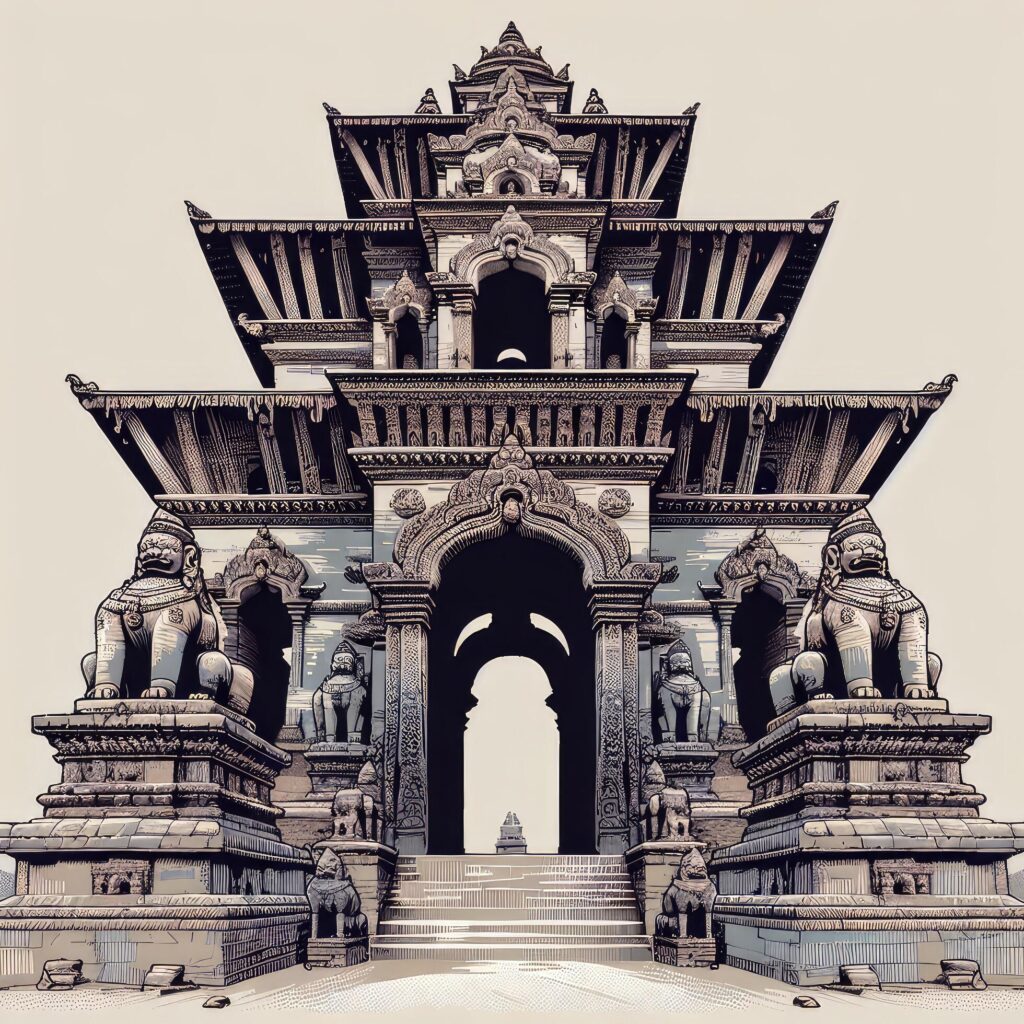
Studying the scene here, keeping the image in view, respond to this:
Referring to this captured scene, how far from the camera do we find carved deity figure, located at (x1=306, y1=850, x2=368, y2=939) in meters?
14.9

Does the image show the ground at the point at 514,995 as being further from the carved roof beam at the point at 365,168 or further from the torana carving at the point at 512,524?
the carved roof beam at the point at 365,168

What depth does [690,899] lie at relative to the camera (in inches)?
581

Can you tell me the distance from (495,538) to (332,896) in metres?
6.96

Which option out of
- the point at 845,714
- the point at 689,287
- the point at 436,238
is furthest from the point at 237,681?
the point at 689,287

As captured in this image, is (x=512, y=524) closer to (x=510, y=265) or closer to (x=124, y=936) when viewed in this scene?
(x=510, y=265)

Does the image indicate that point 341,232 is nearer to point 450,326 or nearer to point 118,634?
point 450,326

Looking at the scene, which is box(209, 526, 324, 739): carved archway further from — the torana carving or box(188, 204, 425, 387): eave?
box(188, 204, 425, 387): eave

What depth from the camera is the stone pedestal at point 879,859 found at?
12547mm

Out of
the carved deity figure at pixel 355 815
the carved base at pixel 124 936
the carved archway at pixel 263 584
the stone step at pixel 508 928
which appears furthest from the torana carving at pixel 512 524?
the carved base at pixel 124 936

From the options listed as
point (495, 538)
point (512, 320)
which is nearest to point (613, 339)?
point (512, 320)

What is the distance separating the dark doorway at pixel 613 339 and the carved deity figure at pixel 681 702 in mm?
5650

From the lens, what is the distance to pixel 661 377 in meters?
20.5

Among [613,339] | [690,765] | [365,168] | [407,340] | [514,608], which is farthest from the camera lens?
[514,608]

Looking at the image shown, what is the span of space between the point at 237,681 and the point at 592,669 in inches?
397
